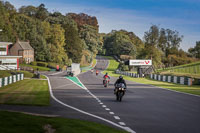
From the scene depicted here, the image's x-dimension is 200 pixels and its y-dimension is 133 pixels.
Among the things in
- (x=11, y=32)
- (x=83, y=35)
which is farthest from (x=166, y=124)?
(x=83, y=35)

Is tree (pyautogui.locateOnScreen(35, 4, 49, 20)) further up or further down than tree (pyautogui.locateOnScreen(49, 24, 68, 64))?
further up

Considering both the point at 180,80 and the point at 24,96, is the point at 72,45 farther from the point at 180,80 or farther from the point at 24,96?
the point at 24,96

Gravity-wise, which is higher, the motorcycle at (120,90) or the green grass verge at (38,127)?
the motorcycle at (120,90)

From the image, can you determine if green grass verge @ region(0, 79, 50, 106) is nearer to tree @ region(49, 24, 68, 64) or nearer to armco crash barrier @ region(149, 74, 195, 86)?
armco crash barrier @ region(149, 74, 195, 86)

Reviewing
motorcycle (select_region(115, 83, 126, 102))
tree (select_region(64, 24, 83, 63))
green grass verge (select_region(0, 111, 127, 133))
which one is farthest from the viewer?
tree (select_region(64, 24, 83, 63))

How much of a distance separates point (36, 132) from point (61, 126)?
147cm

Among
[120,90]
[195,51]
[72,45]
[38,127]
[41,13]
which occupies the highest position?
[41,13]

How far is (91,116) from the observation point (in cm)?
1323

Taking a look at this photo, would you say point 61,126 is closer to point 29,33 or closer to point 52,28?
point 29,33

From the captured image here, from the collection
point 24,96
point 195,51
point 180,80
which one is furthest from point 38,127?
point 195,51

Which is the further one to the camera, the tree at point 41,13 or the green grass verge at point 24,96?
the tree at point 41,13

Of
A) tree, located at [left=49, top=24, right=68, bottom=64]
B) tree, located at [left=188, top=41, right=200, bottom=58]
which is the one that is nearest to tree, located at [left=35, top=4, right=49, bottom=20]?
tree, located at [left=49, top=24, right=68, bottom=64]

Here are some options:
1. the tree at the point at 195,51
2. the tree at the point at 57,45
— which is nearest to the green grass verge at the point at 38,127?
the tree at the point at 57,45

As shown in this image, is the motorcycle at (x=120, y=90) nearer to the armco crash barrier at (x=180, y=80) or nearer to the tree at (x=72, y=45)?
the armco crash barrier at (x=180, y=80)
